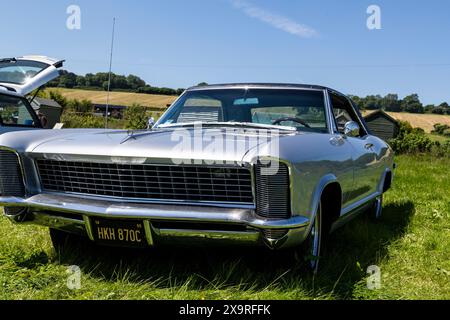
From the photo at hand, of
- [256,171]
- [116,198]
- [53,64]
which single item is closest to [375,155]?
[256,171]

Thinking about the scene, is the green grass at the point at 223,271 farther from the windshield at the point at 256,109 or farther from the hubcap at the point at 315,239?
the windshield at the point at 256,109

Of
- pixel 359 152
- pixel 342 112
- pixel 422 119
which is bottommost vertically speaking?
pixel 422 119

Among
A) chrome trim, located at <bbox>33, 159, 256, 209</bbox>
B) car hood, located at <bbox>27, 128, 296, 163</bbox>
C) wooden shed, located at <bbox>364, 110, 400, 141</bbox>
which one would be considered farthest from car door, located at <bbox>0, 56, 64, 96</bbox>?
wooden shed, located at <bbox>364, 110, 400, 141</bbox>

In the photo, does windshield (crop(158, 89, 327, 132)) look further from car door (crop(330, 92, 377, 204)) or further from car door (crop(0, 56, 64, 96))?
car door (crop(0, 56, 64, 96))

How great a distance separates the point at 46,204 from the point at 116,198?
0.48m

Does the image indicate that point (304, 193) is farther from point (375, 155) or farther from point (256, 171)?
point (375, 155)

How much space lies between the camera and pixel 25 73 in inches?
307

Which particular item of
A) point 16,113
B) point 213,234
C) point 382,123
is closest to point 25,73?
point 16,113

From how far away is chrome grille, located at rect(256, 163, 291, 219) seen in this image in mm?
2555

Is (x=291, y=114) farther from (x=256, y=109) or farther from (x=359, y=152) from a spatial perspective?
(x=359, y=152)

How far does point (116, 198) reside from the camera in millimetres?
2922

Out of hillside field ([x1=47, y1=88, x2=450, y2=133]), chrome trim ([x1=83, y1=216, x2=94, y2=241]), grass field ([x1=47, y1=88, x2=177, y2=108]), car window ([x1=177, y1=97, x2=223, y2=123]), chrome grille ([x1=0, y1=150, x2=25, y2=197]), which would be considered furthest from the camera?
grass field ([x1=47, y1=88, x2=177, y2=108])

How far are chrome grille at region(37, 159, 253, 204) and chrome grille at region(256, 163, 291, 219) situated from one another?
0.31 feet

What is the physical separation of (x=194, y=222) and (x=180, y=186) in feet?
0.80
